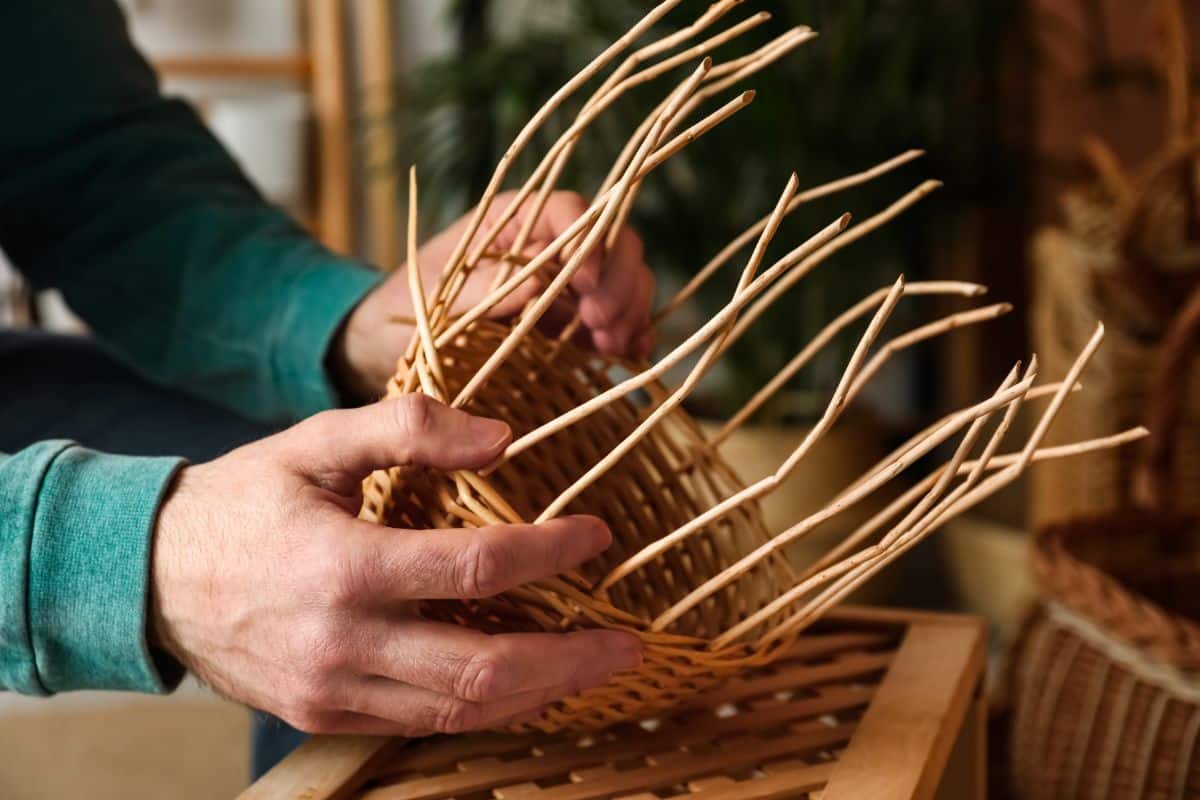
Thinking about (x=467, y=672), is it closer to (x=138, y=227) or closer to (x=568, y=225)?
(x=568, y=225)

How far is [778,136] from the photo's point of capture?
1750 mm

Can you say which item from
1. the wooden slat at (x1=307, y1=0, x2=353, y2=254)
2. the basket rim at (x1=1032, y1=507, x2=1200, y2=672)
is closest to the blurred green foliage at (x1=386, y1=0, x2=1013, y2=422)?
the wooden slat at (x1=307, y1=0, x2=353, y2=254)

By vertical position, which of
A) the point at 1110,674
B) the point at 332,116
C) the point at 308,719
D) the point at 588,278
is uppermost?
the point at 588,278

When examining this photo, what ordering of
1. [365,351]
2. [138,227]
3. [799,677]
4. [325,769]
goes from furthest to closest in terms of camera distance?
[138,227] → [365,351] → [799,677] → [325,769]

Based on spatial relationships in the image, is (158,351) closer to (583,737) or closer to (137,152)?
(137,152)

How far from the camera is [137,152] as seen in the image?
0.97 meters

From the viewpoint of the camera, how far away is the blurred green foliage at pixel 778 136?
5.98 feet

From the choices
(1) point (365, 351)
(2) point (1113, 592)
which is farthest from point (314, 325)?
(2) point (1113, 592)

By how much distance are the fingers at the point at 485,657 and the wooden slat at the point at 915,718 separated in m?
0.13

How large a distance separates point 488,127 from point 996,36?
73cm

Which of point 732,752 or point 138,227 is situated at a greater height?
point 138,227

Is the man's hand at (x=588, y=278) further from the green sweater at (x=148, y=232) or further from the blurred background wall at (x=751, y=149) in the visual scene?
the blurred background wall at (x=751, y=149)

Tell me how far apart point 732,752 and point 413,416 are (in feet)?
0.79

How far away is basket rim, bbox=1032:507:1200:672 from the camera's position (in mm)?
948
